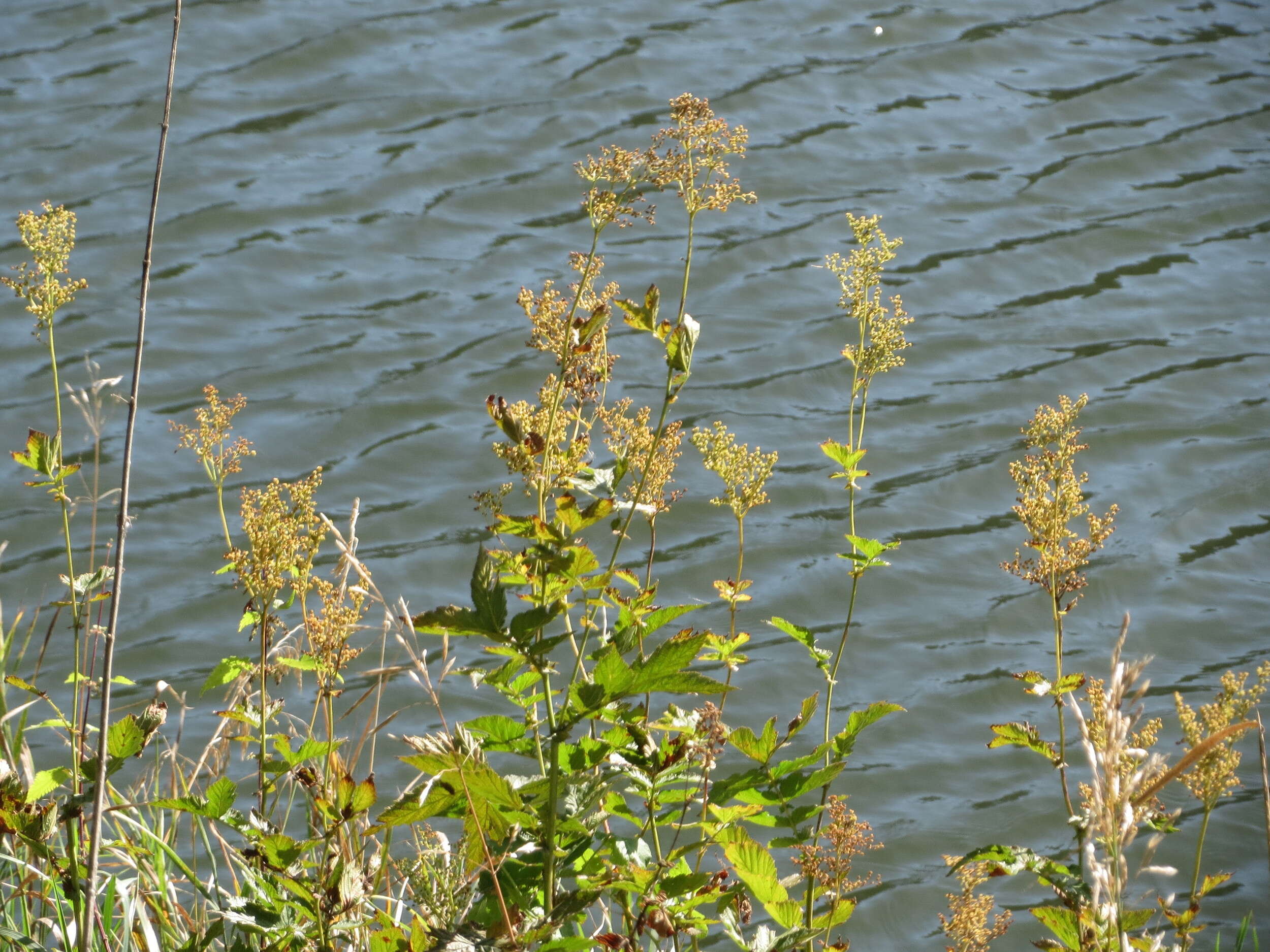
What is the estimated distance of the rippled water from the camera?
4562 millimetres

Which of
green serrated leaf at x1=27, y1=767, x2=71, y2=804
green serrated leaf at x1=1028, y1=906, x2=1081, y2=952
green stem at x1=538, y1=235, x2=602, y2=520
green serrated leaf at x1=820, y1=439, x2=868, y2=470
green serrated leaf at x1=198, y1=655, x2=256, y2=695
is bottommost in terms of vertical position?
green serrated leaf at x1=1028, y1=906, x2=1081, y2=952

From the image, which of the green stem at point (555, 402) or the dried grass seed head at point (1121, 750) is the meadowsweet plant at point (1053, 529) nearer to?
the dried grass seed head at point (1121, 750)

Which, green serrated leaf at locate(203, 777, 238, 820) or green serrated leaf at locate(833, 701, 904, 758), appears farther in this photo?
green serrated leaf at locate(833, 701, 904, 758)

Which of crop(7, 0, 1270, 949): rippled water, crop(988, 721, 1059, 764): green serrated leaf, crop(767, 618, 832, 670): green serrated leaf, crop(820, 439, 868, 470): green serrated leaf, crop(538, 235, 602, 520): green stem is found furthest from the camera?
crop(7, 0, 1270, 949): rippled water

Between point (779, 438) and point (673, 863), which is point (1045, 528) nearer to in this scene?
point (673, 863)

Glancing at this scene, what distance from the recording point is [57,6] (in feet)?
26.5

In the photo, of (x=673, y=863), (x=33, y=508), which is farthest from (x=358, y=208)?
(x=673, y=863)

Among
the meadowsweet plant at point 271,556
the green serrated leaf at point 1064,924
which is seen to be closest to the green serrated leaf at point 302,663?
the meadowsweet plant at point 271,556

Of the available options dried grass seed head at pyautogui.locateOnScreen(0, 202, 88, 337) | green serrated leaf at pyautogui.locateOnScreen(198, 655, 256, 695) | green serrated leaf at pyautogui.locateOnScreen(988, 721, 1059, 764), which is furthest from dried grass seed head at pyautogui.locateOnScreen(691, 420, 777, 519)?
dried grass seed head at pyautogui.locateOnScreen(0, 202, 88, 337)

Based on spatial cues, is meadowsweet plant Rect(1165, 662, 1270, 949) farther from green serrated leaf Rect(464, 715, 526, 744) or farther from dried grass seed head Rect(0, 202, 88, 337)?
dried grass seed head Rect(0, 202, 88, 337)

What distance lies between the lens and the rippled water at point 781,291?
4562 mm

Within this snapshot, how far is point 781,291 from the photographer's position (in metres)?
6.35

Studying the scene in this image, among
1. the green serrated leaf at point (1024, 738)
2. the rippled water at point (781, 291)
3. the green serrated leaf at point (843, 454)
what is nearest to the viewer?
the green serrated leaf at point (1024, 738)

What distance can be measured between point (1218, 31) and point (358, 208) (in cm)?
572
